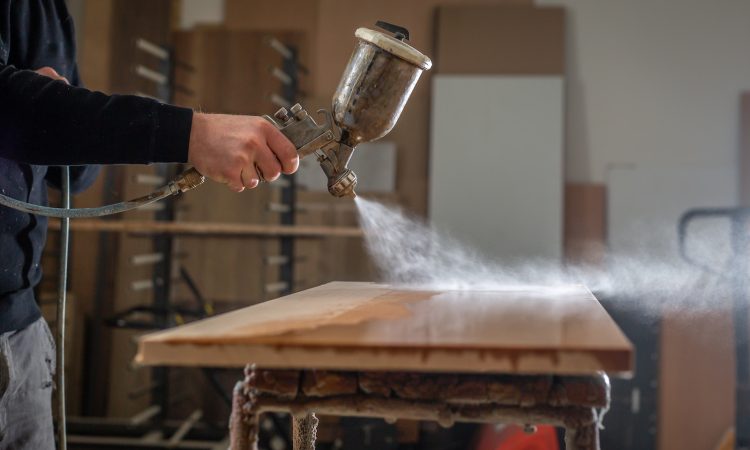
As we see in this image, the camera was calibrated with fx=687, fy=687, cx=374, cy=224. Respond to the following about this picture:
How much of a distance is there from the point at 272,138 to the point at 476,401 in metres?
0.55

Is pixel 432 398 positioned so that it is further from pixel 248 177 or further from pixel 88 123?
pixel 88 123

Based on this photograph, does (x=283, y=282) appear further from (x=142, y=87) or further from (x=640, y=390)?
(x=640, y=390)

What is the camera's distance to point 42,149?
3.59 ft

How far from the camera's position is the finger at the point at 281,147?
116 cm

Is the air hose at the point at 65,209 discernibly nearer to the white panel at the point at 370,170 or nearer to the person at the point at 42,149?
the person at the point at 42,149

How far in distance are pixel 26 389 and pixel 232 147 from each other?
67cm

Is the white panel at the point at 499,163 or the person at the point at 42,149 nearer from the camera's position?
the person at the point at 42,149

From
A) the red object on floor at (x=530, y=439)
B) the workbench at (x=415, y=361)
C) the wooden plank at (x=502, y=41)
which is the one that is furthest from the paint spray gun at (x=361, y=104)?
the wooden plank at (x=502, y=41)

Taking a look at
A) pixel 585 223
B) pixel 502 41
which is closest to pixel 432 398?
pixel 585 223

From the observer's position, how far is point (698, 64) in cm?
381

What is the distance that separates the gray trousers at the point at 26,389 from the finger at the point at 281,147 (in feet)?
2.02

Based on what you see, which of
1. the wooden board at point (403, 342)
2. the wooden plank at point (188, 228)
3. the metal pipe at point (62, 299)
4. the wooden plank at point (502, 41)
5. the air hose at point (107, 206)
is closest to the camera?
the wooden board at point (403, 342)

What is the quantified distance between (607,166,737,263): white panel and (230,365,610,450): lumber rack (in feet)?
9.57

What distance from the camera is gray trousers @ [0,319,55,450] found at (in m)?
1.26
